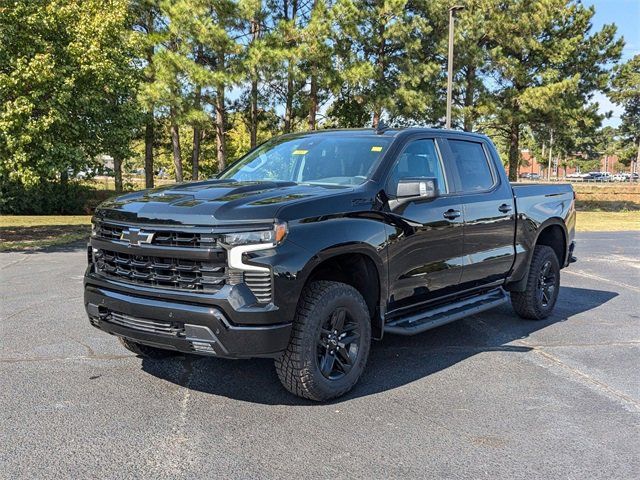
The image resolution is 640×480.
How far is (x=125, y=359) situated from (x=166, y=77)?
588 inches

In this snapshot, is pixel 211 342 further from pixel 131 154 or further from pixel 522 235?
pixel 131 154

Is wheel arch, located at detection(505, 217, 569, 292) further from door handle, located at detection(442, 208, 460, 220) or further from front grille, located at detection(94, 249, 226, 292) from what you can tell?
front grille, located at detection(94, 249, 226, 292)

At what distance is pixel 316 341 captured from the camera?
399cm

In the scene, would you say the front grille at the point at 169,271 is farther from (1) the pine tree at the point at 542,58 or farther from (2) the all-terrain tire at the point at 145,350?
(1) the pine tree at the point at 542,58

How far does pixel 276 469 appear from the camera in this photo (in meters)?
3.24

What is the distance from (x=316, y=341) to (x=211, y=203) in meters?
1.14

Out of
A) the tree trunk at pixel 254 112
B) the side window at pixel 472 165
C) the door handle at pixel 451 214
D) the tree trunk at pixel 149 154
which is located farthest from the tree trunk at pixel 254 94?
the door handle at pixel 451 214

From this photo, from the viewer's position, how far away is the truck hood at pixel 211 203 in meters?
3.74

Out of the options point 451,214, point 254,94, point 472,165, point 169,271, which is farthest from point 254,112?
point 169,271

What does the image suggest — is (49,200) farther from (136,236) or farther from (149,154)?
(136,236)

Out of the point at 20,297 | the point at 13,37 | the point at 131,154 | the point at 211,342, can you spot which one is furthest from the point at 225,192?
the point at 131,154

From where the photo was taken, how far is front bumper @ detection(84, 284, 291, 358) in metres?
3.66

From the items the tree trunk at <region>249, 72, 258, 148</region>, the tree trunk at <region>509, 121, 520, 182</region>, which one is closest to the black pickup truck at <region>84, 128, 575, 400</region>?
the tree trunk at <region>249, 72, 258, 148</region>

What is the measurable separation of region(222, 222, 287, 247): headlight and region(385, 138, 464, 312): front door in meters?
1.14
